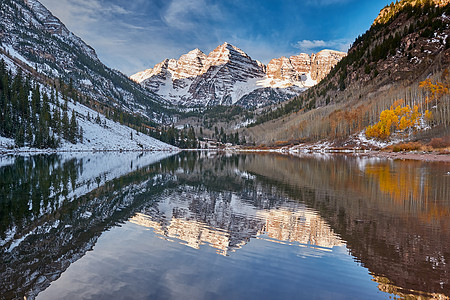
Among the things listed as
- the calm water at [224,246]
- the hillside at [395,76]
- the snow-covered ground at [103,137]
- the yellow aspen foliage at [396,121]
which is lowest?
the calm water at [224,246]

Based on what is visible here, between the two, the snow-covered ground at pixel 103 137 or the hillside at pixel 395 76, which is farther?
the snow-covered ground at pixel 103 137

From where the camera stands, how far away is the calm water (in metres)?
8.12

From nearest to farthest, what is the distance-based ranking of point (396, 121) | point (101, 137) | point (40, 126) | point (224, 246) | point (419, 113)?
point (224, 246), point (419, 113), point (396, 121), point (40, 126), point (101, 137)

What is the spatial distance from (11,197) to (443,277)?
25202 millimetres

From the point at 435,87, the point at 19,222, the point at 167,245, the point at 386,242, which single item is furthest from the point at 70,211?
the point at 435,87

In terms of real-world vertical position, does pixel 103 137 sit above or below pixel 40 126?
below

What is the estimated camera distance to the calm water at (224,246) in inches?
320

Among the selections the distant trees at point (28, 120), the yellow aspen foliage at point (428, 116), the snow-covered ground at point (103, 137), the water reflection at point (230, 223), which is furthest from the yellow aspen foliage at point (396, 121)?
the distant trees at point (28, 120)

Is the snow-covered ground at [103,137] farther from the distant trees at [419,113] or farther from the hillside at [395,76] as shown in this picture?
the distant trees at [419,113]

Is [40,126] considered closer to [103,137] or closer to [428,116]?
[103,137]

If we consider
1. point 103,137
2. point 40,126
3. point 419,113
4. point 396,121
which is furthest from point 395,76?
point 40,126

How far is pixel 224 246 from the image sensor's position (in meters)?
12.1

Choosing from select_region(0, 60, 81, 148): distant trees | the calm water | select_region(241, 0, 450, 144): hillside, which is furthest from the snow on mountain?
the calm water

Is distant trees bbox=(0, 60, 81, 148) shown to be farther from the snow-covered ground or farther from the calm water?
the calm water
